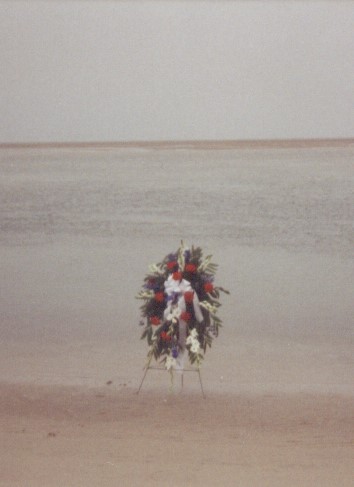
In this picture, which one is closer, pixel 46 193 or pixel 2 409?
pixel 2 409

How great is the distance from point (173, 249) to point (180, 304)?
15.0 feet

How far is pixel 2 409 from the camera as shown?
3.85m

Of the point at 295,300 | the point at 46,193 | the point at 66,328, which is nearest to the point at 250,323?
the point at 295,300

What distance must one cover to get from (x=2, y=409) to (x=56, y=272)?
372 centimetres

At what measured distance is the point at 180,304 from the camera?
3.70m

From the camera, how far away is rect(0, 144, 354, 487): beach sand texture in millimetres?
3191

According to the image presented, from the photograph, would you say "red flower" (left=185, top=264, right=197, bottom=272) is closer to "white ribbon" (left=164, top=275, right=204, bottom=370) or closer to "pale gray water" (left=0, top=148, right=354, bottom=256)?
"white ribbon" (left=164, top=275, right=204, bottom=370)

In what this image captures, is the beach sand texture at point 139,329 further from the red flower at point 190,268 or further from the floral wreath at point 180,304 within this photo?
the red flower at point 190,268

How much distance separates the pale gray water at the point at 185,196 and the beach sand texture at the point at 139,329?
0.04m

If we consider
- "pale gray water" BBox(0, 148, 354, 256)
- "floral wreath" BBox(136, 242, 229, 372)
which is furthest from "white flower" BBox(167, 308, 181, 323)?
"pale gray water" BBox(0, 148, 354, 256)

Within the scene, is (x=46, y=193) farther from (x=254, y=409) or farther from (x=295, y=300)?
(x=254, y=409)

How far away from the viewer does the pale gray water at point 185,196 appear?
923cm

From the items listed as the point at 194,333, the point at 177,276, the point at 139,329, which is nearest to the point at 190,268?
the point at 177,276

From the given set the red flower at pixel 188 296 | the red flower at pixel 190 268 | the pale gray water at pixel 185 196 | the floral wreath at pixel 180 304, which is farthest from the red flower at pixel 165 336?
the pale gray water at pixel 185 196
